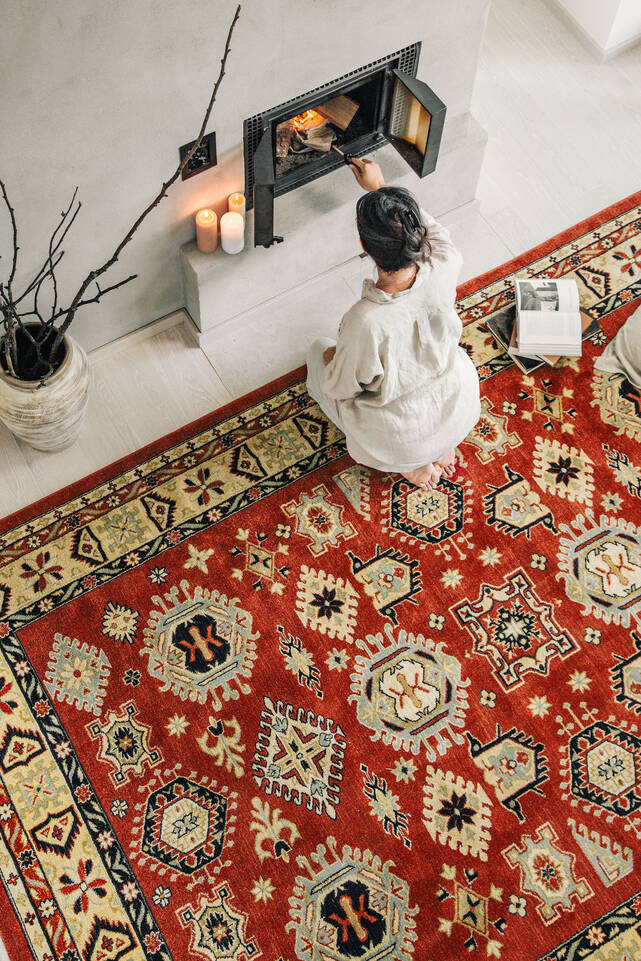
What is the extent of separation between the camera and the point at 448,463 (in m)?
2.75

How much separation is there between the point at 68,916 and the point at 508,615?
54.4 inches

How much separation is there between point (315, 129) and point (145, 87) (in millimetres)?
725

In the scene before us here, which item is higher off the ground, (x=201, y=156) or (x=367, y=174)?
(x=201, y=156)

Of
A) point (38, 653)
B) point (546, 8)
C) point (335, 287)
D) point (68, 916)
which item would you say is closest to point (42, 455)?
point (38, 653)

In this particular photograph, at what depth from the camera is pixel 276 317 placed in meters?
2.94

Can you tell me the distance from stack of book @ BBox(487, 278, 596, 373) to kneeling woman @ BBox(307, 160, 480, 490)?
15.5 inches

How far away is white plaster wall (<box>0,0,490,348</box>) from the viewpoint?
1.97 metres

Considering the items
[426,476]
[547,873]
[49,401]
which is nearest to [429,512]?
[426,476]

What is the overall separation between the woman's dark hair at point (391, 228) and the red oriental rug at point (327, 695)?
2.75 ft

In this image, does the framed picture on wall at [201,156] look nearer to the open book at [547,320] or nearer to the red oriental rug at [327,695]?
the red oriental rug at [327,695]

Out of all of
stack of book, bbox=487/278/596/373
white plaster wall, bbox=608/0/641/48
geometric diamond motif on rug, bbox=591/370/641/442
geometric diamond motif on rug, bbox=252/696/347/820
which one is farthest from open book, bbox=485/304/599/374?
geometric diamond motif on rug, bbox=252/696/347/820

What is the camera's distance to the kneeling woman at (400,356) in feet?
6.71

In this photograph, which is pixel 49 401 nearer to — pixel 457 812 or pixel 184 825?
pixel 184 825

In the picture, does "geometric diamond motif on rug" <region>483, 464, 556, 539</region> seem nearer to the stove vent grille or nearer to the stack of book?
the stack of book
